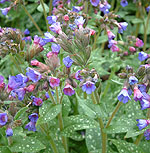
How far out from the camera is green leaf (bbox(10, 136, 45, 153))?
2.29 m

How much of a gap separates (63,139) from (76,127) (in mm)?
334

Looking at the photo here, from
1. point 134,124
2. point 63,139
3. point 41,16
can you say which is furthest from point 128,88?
point 41,16

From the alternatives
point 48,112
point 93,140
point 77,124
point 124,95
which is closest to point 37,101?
point 48,112

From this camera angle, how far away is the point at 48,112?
2.27m

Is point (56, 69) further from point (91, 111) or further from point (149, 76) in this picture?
point (149, 76)

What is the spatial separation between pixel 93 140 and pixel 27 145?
0.94m

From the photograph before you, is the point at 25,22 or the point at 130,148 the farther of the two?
the point at 25,22

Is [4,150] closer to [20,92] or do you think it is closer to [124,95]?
[20,92]

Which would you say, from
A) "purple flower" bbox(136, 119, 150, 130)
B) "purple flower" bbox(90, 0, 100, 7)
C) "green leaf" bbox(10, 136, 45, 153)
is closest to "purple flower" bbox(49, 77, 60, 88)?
"green leaf" bbox(10, 136, 45, 153)

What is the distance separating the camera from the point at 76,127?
252 cm

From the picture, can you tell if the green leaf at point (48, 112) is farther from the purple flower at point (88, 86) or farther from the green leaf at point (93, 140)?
the green leaf at point (93, 140)

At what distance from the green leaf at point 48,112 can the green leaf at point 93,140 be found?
0.87m

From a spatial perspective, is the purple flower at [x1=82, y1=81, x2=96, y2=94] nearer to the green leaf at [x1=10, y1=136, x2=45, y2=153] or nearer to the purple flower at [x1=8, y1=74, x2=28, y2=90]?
the purple flower at [x1=8, y1=74, x2=28, y2=90]

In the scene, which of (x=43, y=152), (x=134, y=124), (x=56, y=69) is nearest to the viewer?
(x=56, y=69)
